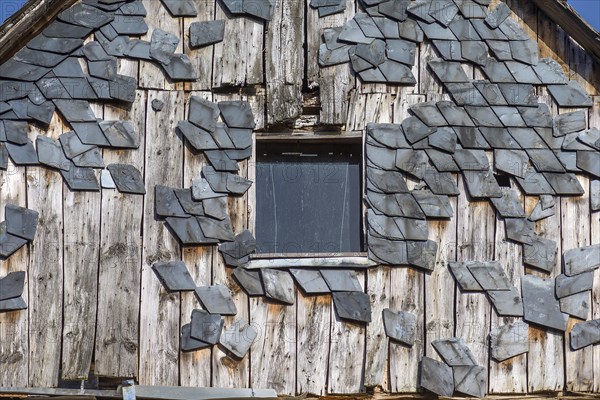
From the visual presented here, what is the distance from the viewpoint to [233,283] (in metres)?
8.97

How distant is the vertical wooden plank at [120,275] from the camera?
28.9ft

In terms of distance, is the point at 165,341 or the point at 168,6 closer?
the point at 165,341

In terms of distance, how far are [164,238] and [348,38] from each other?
2.19 meters

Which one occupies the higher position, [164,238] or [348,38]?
[348,38]

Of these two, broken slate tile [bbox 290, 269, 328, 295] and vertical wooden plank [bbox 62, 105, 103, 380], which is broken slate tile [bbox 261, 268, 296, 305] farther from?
vertical wooden plank [bbox 62, 105, 103, 380]

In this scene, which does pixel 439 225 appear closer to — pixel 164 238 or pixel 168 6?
pixel 164 238

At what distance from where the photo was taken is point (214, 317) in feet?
29.1

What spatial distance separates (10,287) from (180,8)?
2.59 m

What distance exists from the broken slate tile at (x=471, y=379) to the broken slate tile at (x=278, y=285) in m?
1.37

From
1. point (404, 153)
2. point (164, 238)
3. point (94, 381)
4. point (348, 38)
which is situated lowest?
point (94, 381)

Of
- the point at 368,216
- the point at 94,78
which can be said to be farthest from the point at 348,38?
the point at 94,78

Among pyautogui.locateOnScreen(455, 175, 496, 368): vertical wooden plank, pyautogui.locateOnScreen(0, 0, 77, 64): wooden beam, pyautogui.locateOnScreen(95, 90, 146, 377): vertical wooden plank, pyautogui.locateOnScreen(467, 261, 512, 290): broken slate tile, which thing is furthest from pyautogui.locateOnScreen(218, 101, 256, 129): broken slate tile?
pyautogui.locateOnScreen(467, 261, 512, 290): broken slate tile

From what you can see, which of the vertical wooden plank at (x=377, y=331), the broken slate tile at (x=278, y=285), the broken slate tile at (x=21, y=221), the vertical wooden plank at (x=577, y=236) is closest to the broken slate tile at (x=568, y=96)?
the vertical wooden plank at (x=577, y=236)

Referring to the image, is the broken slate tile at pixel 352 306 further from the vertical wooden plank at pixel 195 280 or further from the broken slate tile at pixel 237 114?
the broken slate tile at pixel 237 114
